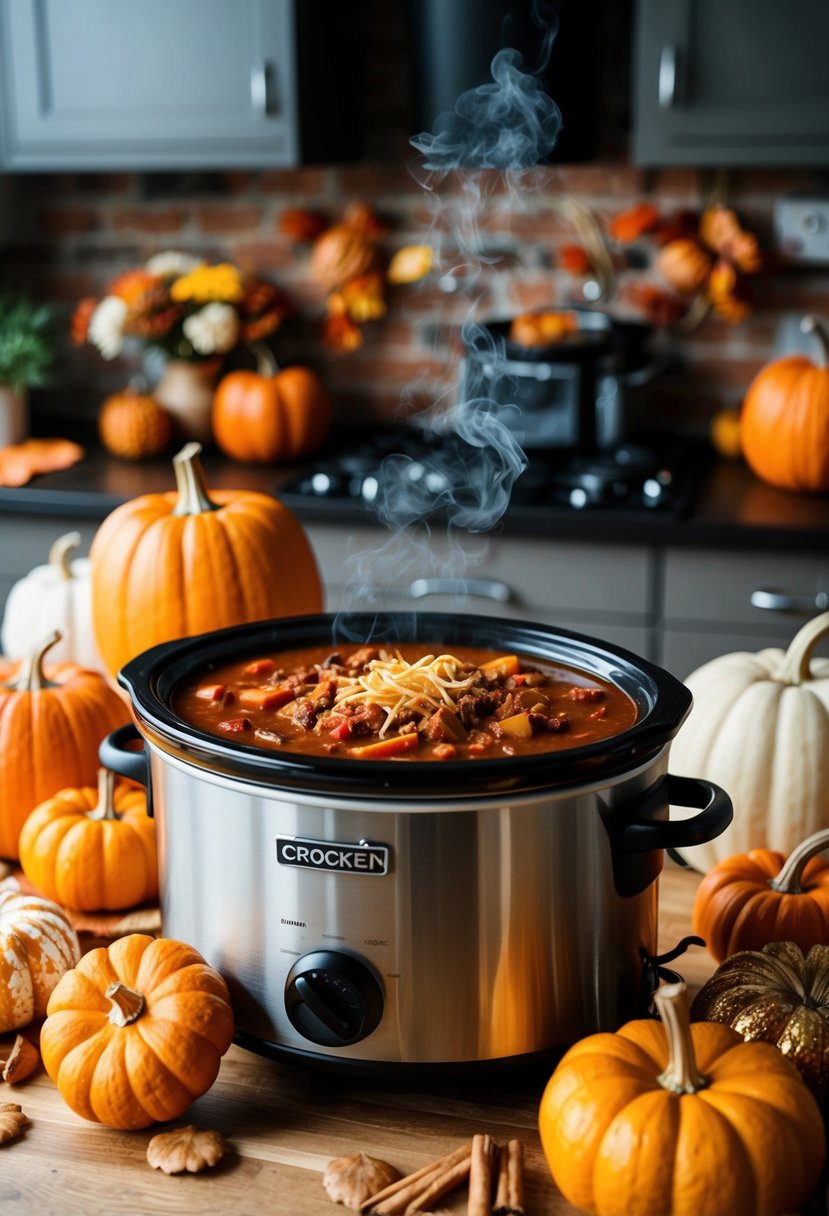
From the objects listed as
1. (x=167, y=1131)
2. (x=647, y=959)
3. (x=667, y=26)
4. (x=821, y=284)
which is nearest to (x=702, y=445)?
(x=821, y=284)

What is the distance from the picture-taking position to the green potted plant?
3.19 metres

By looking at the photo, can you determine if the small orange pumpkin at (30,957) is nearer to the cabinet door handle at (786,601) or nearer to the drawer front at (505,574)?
the drawer front at (505,574)

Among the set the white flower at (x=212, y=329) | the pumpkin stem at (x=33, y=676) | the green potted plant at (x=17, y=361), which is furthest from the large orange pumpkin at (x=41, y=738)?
the green potted plant at (x=17, y=361)

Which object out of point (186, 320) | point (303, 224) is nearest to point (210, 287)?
point (186, 320)

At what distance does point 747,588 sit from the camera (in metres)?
2.64

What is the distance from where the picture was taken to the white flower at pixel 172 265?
3279mm

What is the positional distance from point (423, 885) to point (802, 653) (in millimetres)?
A: 619

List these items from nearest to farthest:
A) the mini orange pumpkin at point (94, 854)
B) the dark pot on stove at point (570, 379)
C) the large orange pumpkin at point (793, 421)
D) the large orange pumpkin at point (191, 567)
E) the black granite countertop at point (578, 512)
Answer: the mini orange pumpkin at point (94, 854) < the large orange pumpkin at point (191, 567) < the black granite countertop at point (578, 512) < the large orange pumpkin at point (793, 421) < the dark pot on stove at point (570, 379)

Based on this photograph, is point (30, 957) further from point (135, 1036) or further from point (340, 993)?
point (340, 993)

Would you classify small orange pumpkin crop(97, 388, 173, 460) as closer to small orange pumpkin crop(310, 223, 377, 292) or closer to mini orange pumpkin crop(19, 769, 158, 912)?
small orange pumpkin crop(310, 223, 377, 292)

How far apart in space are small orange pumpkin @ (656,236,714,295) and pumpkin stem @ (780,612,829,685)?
1823 millimetres

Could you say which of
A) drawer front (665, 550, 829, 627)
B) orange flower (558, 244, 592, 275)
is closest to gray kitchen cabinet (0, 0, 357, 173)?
orange flower (558, 244, 592, 275)

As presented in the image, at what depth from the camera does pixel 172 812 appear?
108 centimetres

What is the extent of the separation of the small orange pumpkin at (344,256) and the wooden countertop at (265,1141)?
2.44 m
